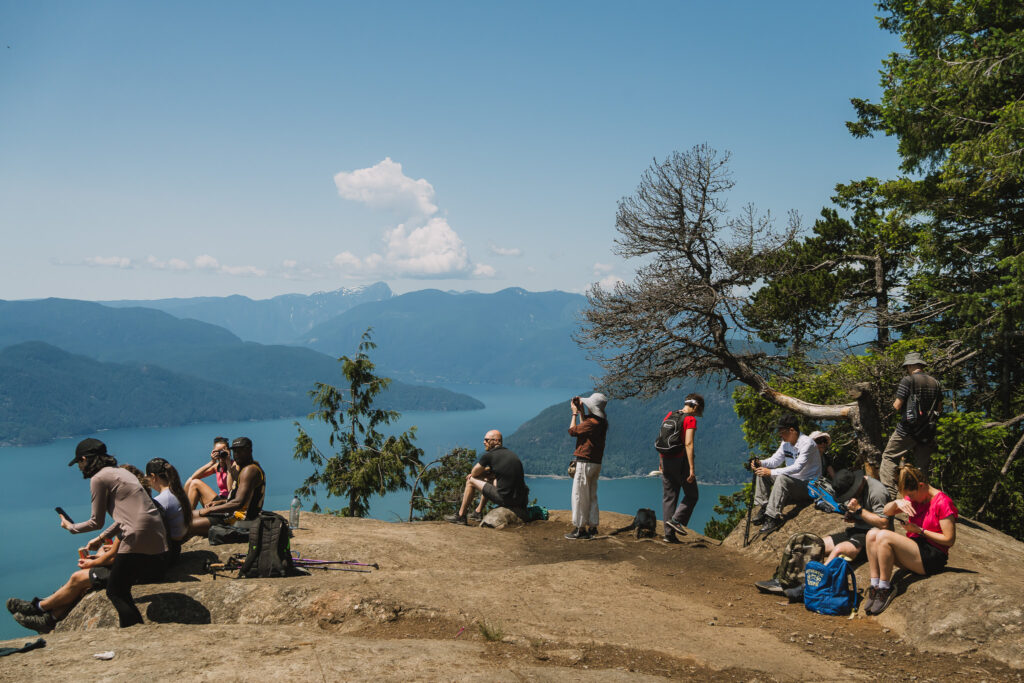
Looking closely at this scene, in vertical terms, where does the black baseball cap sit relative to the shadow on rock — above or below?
above

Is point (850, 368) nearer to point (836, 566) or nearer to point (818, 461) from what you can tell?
point (818, 461)

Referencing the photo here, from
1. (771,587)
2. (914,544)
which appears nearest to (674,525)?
(771,587)

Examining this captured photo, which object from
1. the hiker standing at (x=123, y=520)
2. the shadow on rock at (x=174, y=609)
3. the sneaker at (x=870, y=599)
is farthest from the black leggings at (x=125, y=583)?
the sneaker at (x=870, y=599)

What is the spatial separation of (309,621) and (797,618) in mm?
5326

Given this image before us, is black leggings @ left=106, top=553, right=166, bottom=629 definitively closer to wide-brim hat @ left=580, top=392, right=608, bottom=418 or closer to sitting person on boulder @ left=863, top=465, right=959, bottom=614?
wide-brim hat @ left=580, top=392, right=608, bottom=418

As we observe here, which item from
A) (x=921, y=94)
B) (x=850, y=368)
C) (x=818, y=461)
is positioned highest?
(x=921, y=94)

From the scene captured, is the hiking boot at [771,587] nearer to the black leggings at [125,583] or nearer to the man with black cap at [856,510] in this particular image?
the man with black cap at [856,510]

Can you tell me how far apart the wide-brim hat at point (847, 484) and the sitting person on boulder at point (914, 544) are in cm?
147

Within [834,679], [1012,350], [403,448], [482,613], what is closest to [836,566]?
[834,679]

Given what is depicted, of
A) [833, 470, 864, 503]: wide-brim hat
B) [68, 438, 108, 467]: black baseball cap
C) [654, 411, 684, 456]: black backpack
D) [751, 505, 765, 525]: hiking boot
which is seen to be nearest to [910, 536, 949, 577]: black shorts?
[833, 470, 864, 503]: wide-brim hat

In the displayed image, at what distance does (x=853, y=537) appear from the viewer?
26.2ft

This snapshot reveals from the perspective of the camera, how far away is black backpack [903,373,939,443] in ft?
31.5

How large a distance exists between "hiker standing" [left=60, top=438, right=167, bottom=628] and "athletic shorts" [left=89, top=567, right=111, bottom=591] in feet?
1.70

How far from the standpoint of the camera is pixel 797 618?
741cm
